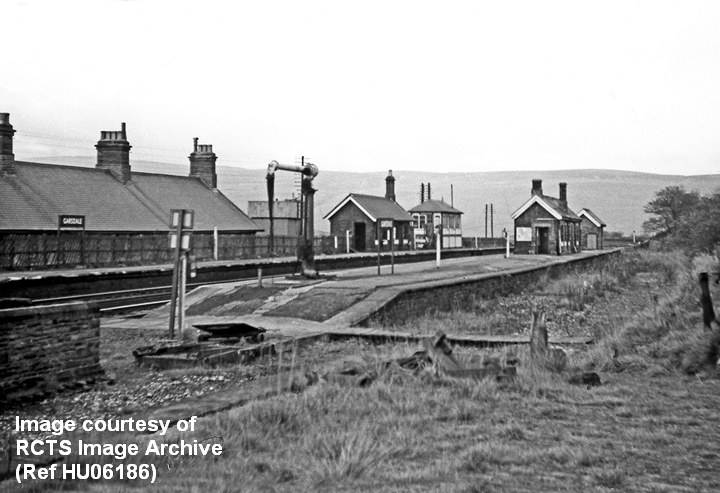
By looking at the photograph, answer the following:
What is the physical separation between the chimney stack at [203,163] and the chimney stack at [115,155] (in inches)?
298

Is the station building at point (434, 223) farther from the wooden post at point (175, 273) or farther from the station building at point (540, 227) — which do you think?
the wooden post at point (175, 273)

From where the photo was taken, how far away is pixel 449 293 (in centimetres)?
2081

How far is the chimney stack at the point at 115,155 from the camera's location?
38562 mm

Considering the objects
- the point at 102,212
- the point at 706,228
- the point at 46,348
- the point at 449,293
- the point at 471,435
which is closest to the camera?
the point at 471,435

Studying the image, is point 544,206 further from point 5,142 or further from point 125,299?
point 125,299

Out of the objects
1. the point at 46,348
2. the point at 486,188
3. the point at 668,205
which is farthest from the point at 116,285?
the point at 486,188

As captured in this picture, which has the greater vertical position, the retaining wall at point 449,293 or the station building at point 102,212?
the station building at point 102,212

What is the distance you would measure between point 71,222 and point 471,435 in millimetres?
25379

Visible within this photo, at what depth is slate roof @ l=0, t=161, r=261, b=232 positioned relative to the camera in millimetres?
30812

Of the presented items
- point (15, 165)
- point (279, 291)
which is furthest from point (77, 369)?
point (15, 165)

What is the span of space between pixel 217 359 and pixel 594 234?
187 ft

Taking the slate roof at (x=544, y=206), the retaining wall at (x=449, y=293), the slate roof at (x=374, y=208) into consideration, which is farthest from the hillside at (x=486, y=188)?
the retaining wall at (x=449, y=293)

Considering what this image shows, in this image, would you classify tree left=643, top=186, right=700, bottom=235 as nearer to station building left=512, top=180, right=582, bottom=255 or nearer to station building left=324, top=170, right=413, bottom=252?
station building left=512, top=180, right=582, bottom=255

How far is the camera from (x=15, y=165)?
108ft
